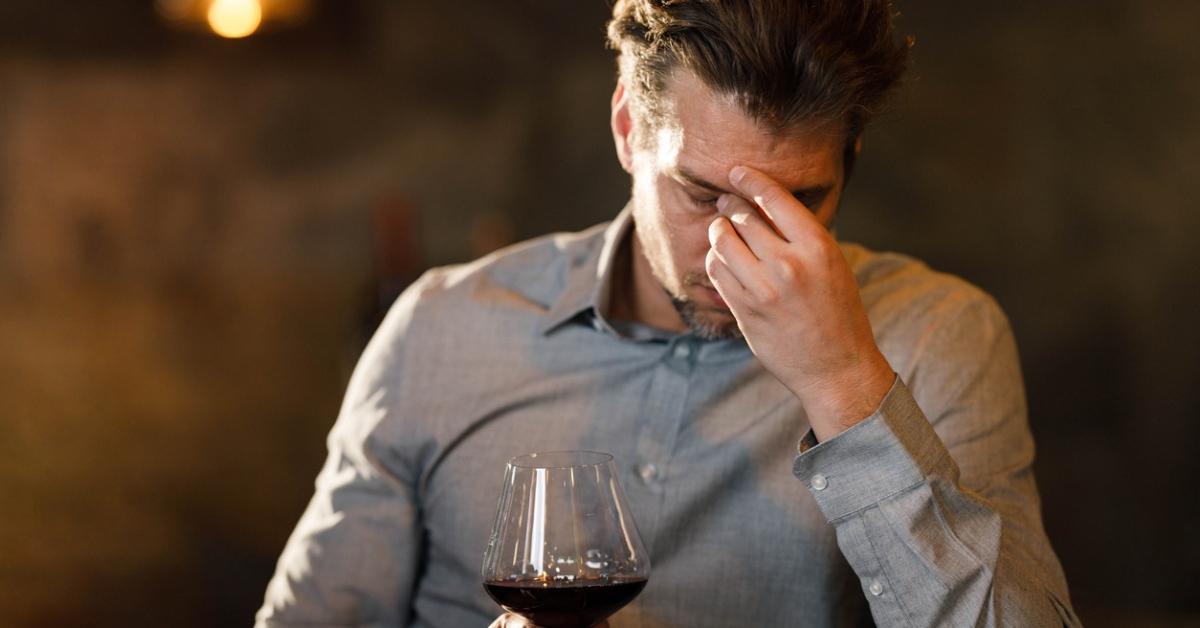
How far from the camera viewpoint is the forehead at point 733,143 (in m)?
1.42

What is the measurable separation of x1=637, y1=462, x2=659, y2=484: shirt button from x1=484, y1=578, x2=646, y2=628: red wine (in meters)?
0.42

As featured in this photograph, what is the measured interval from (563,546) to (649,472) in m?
0.48

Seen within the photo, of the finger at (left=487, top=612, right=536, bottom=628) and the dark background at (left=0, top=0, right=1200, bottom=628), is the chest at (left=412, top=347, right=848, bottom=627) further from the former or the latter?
the dark background at (left=0, top=0, right=1200, bottom=628)

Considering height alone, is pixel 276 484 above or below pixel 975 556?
below

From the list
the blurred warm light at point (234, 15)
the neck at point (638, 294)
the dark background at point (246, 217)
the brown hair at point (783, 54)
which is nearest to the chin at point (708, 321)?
Answer: the neck at point (638, 294)

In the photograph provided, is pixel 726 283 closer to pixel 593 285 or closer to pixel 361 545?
pixel 593 285

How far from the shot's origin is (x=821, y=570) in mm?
1544

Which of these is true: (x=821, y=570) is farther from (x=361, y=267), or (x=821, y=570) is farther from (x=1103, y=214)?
(x=361, y=267)

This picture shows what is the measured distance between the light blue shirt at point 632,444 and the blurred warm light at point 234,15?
170 cm

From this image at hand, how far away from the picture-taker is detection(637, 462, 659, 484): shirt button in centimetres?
158

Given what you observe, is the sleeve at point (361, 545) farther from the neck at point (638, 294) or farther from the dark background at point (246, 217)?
the dark background at point (246, 217)

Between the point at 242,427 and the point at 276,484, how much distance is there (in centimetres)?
21

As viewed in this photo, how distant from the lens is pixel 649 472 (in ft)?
5.18

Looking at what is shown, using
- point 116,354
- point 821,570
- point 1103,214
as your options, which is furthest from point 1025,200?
point 116,354
